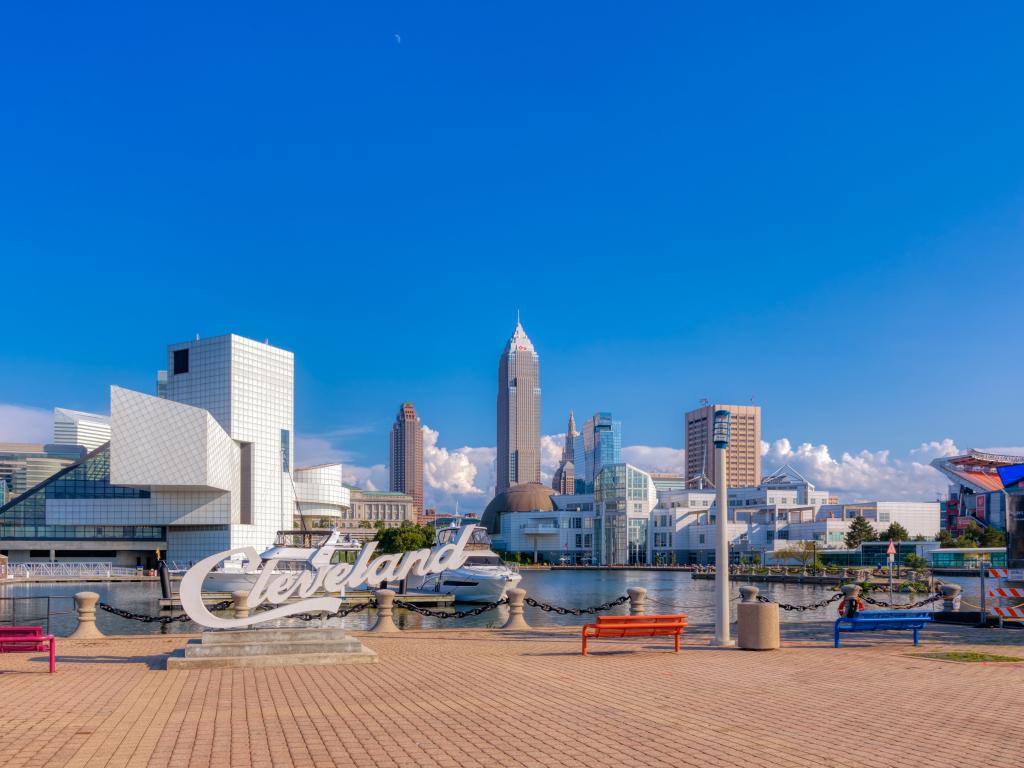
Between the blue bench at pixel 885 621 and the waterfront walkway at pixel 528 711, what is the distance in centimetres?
110

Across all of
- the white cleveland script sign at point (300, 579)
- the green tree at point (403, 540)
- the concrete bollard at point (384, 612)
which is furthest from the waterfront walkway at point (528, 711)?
the green tree at point (403, 540)

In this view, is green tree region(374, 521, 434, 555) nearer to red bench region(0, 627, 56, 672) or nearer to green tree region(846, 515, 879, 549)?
green tree region(846, 515, 879, 549)

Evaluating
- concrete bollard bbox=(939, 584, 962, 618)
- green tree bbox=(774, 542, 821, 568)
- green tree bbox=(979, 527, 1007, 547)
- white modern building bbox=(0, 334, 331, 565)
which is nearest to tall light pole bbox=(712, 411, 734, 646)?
concrete bollard bbox=(939, 584, 962, 618)

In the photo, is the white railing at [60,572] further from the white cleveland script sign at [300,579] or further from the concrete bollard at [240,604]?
the white cleveland script sign at [300,579]

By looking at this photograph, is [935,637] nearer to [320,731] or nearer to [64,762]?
[320,731]

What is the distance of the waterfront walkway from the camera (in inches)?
381

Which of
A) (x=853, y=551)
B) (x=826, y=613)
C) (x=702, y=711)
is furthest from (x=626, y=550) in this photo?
(x=702, y=711)

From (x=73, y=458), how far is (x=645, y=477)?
90531 millimetres

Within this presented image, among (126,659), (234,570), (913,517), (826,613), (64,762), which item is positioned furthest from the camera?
(913,517)

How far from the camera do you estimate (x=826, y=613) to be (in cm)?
4519

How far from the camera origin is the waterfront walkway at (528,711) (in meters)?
9.68

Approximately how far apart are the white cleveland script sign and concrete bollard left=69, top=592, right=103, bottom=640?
10.4ft

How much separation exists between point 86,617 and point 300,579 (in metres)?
5.73

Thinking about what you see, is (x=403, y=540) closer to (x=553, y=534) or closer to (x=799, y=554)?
(x=799, y=554)
